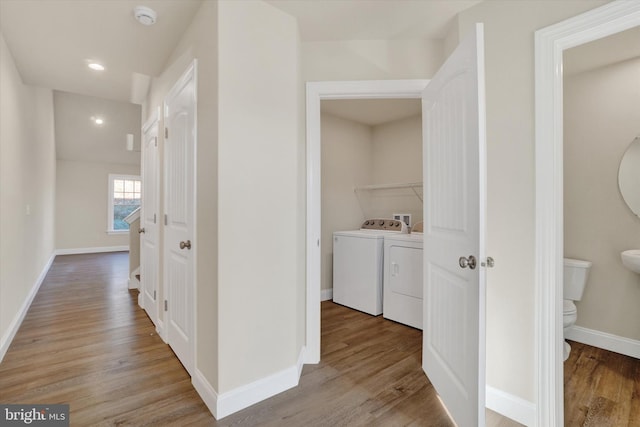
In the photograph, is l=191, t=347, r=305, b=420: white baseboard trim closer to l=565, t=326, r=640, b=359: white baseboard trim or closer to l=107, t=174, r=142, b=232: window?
l=565, t=326, r=640, b=359: white baseboard trim

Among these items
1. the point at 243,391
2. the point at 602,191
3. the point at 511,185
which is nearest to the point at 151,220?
the point at 243,391

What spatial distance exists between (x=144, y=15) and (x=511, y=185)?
2.37 metres

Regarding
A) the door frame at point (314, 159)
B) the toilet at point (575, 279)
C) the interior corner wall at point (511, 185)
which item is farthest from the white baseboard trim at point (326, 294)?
the toilet at point (575, 279)

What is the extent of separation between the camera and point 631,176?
7.75 feet

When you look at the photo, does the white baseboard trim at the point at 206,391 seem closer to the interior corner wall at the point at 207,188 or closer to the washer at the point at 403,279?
the interior corner wall at the point at 207,188

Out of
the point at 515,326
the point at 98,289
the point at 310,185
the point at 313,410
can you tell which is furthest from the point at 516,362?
the point at 98,289

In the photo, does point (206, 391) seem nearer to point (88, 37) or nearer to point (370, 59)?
point (370, 59)

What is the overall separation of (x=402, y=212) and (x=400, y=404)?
234cm

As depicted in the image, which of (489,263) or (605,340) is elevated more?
(489,263)

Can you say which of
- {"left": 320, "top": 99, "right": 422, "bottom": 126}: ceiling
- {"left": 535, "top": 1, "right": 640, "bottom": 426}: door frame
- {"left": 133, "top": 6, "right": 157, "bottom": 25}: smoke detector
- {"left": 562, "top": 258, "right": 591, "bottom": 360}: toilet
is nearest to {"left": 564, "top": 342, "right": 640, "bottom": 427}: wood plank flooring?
{"left": 562, "top": 258, "right": 591, "bottom": 360}: toilet

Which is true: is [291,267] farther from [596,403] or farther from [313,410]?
[596,403]

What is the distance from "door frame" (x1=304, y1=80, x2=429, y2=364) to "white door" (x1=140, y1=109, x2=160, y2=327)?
1.42m

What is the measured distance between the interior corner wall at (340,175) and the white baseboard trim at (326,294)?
4 cm

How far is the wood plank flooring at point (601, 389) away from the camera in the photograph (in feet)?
5.21
